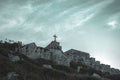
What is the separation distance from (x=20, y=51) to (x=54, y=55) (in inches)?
447

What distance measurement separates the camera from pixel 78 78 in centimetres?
4238

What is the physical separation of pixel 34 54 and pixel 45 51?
6161 millimetres

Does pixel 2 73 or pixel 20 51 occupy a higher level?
pixel 20 51

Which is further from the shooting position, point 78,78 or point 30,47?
point 30,47

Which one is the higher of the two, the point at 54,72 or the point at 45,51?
the point at 45,51

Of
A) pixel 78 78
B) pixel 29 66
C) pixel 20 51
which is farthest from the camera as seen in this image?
pixel 20 51

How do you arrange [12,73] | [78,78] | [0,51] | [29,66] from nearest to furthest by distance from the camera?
1. [12,73]
2. [78,78]
3. [29,66]
4. [0,51]

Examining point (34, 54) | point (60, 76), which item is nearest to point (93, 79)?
point (60, 76)

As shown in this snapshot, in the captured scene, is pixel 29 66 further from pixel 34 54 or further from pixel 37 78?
pixel 34 54

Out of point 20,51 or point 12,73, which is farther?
point 20,51

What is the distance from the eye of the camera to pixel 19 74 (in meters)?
36.8

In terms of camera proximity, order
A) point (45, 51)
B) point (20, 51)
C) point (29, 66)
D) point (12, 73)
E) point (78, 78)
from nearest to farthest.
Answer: point (12, 73) < point (78, 78) < point (29, 66) < point (20, 51) < point (45, 51)

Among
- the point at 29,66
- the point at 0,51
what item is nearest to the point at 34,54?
the point at 0,51

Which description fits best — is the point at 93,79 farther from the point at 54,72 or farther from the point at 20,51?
the point at 20,51
